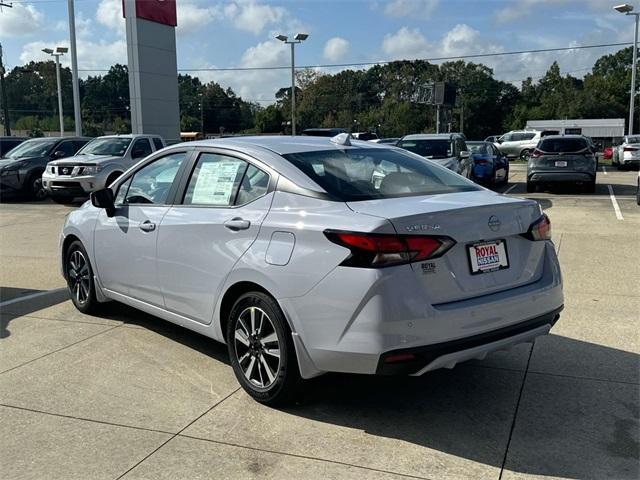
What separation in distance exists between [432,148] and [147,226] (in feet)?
35.4

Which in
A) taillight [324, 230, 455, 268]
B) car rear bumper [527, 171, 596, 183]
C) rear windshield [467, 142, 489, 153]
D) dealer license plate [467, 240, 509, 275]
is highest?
rear windshield [467, 142, 489, 153]

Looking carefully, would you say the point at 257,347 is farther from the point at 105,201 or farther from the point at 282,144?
the point at 105,201

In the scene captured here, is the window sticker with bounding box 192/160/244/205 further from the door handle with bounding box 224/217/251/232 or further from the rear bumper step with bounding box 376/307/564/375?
the rear bumper step with bounding box 376/307/564/375

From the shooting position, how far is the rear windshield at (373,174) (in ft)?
12.7

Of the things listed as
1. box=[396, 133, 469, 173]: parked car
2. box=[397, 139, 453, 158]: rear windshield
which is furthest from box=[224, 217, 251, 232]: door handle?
box=[397, 139, 453, 158]: rear windshield

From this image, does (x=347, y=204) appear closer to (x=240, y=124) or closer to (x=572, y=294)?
(x=572, y=294)

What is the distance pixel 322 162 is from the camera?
4.13 metres

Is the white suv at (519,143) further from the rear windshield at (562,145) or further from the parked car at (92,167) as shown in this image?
the parked car at (92,167)

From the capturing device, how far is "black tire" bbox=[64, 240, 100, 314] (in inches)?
225

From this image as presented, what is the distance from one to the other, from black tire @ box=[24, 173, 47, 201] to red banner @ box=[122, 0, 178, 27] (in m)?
9.47

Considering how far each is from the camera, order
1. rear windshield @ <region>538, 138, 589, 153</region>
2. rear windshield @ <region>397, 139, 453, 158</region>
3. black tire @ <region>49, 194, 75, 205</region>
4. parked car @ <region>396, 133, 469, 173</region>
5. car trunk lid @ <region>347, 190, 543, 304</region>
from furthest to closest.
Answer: rear windshield @ <region>538, 138, 589, 153</region> → black tire @ <region>49, 194, 75, 205</region> → rear windshield @ <region>397, 139, 453, 158</region> → parked car @ <region>396, 133, 469, 173</region> → car trunk lid @ <region>347, 190, 543, 304</region>

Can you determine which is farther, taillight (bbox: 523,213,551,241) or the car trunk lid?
taillight (bbox: 523,213,551,241)

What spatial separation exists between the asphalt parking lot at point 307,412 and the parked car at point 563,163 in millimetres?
11079

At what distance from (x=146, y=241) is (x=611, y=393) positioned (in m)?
3.45
